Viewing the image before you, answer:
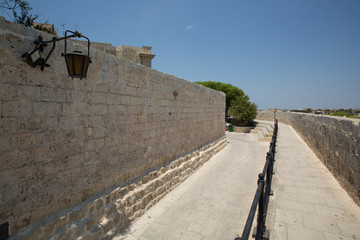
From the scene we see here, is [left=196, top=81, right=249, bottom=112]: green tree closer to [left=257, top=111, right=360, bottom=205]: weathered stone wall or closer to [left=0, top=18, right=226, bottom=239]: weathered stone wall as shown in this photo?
[left=257, top=111, right=360, bottom=205]: weathered stone wall

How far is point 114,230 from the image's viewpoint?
3971 millimetres

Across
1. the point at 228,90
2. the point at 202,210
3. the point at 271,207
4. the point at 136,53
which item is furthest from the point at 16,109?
the point at 228,90

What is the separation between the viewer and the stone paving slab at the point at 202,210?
167 inches

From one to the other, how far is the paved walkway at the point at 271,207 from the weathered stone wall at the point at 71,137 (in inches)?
Result: 28.5

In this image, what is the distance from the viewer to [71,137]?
10.7 ft

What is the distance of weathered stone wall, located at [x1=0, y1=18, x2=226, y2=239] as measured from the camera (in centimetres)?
256

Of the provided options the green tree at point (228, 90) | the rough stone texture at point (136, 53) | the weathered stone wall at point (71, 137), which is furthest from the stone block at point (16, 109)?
the green tree at point (228, 90)

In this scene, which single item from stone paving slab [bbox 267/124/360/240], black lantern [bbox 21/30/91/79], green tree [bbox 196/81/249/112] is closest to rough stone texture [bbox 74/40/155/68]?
black lantern [bbox 21/30/91/79]

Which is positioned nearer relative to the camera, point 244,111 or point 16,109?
point 16,109

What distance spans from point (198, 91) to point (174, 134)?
2.87 meters

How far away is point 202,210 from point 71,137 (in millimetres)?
3509

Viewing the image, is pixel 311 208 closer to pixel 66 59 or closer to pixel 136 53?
pixel 66 59

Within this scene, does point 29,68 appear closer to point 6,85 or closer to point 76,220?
point 6,85

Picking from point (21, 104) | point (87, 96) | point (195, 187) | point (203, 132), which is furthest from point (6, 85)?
point (203, 132)
